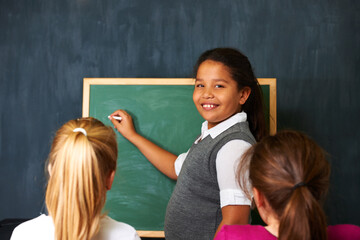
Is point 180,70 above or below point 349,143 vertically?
above

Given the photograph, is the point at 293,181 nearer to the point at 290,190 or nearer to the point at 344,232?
the point at 290,190

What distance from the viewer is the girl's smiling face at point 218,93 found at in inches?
65.5

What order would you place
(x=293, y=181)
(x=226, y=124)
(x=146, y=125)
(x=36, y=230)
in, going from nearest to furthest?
1. (x=293, y=181)
2. (x=36, y=230)
3. (x=226, y=124)
4. (x=146, y=125)

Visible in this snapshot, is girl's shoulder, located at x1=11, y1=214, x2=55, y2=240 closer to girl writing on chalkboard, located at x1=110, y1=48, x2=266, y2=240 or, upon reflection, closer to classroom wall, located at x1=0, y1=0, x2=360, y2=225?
girl writing on chalkboard, located at x1=110, y1=48, x2=266, y2=240

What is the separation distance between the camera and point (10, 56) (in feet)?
7.86

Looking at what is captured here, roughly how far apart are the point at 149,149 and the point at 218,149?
602 mm

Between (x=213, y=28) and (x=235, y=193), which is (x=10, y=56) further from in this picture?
(x=235, y=193)

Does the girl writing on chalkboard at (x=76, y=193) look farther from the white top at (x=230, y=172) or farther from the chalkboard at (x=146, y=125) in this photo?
the chalkboard at (x=146, y=125)

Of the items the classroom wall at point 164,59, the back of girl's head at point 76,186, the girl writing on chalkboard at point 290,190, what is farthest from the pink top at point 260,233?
the classroom wall at point 164,59

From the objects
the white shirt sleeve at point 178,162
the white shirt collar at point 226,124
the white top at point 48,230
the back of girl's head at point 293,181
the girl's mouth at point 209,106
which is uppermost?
the girl's mouth at point 209,106

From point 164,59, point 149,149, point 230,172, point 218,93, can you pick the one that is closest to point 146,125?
point 149,149

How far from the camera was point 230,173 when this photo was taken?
144 cm

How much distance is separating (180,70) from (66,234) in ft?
4.72

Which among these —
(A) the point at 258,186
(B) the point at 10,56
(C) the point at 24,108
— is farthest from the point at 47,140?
(A) the point at 258,186
